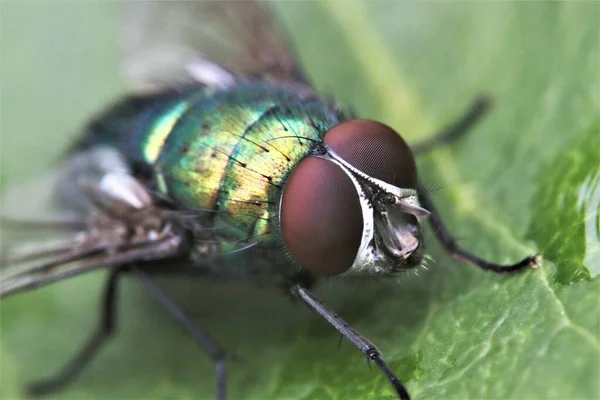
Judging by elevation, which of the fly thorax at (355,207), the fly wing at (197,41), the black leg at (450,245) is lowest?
the black leg at (450,245)

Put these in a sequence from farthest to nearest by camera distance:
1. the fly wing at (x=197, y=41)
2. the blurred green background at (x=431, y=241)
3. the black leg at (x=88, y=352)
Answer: the fly wing at (x=197, y=41) → the black leg at (x=88, y=352) → the blurred green background at (x=431, y=241)

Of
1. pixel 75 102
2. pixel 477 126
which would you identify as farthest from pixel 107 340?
pixel 477 126

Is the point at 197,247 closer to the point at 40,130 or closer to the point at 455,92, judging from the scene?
the point at 455,92

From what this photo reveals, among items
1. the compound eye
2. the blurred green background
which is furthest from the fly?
the blurred green background

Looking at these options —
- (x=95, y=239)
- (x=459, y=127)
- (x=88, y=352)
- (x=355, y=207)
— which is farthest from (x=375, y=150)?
(x=88, y=352)

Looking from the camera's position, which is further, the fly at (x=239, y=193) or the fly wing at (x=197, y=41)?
the fly wing at (x=197, y=41)

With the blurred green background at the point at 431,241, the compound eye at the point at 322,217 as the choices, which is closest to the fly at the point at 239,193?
the compound eye at the point at 322,217

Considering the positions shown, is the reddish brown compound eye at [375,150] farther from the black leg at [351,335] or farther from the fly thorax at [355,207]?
the black leg at [351,335]
